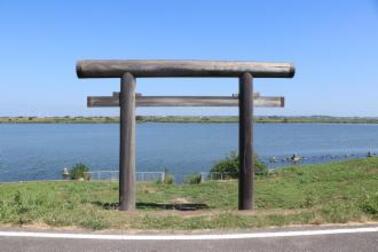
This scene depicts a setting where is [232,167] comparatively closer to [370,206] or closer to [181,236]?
[370,206]

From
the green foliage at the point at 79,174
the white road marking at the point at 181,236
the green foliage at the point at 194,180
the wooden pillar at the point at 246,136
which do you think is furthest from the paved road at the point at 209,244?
the green foliage at the point at 79,174

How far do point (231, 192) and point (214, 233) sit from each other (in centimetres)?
1072

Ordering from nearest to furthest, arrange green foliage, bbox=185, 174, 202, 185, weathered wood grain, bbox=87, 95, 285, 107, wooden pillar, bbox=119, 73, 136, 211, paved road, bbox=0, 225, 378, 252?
paved road, bbox=0, 225, 378, 252 < wooden pillar, bbox=119, 73, 136, 211 < weathered wood grain, bbox=87, 95, 285, 107 < green foliage, bbox=185, 174, 202, 185

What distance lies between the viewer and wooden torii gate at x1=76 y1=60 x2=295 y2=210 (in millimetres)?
8586

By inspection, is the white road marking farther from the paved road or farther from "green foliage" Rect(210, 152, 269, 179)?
"green foliage" Rect(210, 152, 269, 179)

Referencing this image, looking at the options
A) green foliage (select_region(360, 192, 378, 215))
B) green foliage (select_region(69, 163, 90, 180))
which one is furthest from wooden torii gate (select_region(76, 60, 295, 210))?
green foliage (select_region(69, 163, 90, 180))

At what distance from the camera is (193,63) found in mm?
8609

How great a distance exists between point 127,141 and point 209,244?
3567mm

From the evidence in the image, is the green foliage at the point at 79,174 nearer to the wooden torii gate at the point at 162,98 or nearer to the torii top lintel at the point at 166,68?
the wooden torii gate at the point at 162,98

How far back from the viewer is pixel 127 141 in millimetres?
8703

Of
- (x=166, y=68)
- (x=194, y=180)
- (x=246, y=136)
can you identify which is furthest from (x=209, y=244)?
(x=194, y=180)

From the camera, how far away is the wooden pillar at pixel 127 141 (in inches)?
341

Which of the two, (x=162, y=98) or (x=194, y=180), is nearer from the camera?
(x=162, y=98)

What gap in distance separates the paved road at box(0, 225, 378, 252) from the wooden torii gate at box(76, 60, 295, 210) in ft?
10.1
